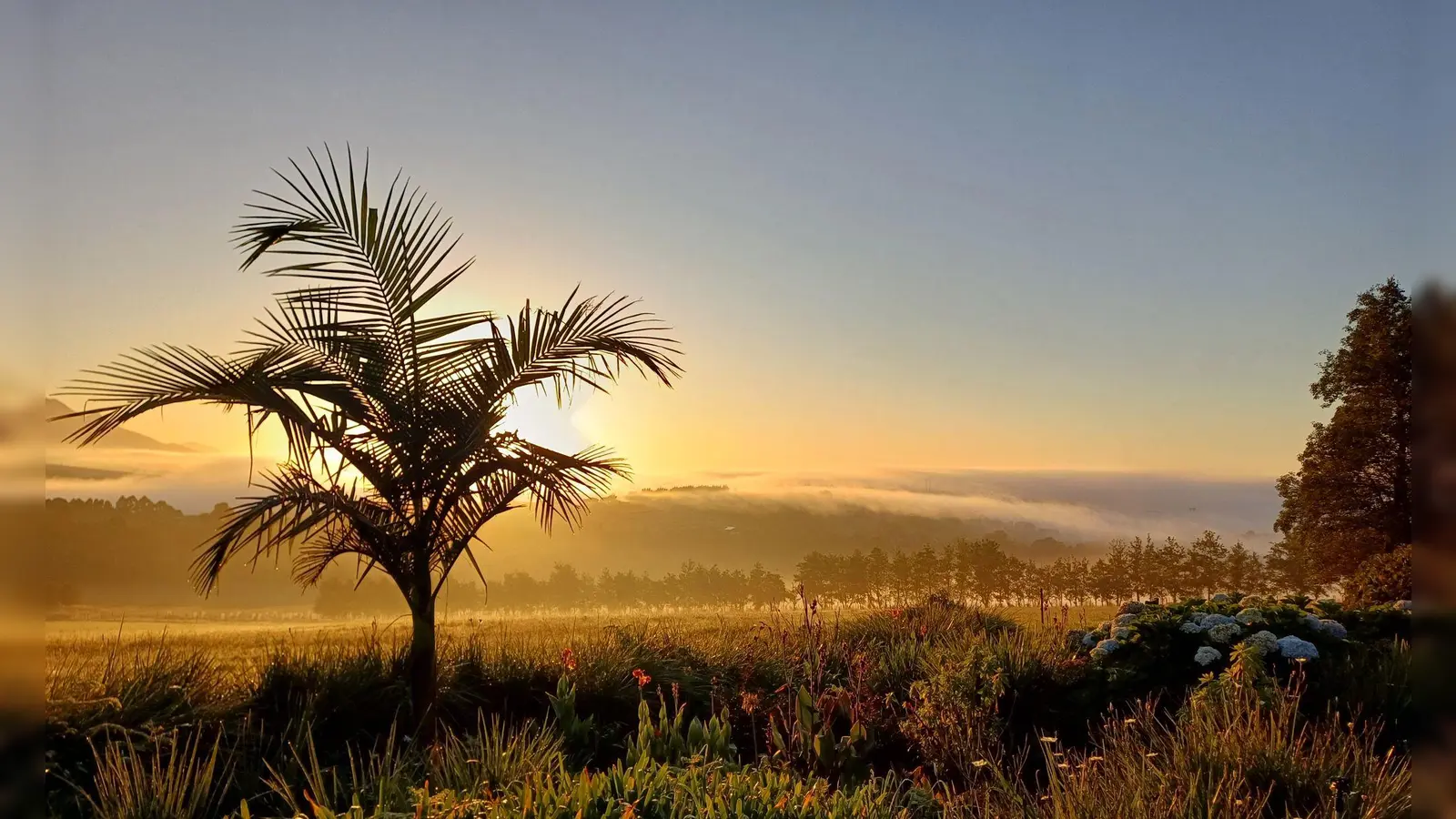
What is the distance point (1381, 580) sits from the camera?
1852 centimetres

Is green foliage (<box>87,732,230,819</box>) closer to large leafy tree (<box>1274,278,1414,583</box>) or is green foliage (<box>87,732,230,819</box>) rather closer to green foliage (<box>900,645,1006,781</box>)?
green foliage (<box>900,645,1006,781</box>)

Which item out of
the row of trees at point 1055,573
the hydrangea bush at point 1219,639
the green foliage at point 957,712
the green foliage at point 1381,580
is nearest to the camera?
the green foliage at point 957,712

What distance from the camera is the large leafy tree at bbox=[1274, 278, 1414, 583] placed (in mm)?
20859

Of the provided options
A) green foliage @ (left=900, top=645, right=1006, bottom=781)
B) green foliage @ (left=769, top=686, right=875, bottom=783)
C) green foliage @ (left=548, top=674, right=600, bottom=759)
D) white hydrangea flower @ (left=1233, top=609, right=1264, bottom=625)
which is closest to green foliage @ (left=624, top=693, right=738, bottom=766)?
green foliage @ (left=769, top=686, right=875, bottom=783)

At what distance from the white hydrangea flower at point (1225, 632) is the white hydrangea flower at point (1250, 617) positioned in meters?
0.29

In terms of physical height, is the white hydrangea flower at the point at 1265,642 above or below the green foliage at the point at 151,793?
below

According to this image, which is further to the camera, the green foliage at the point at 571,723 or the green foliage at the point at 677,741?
the green foliage at the point at 571,723

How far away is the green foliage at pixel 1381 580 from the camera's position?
17.6m

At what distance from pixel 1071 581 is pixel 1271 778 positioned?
127 ft

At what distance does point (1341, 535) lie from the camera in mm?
21453

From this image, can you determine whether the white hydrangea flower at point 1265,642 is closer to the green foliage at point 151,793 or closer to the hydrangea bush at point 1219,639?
the hydrangea bush at point 1219,639

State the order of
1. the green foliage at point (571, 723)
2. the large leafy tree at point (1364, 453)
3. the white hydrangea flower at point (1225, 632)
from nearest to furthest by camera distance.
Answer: the green foliage at point (571, 723), the white hydrangea flower at point (1225, 632), the large leafy tree at point (1364, 453)

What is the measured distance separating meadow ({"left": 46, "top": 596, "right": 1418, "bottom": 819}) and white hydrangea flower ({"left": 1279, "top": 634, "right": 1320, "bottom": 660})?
1.0 inches

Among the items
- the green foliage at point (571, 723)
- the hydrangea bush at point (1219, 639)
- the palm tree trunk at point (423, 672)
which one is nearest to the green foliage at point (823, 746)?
the green foliage at point (571, 723)
